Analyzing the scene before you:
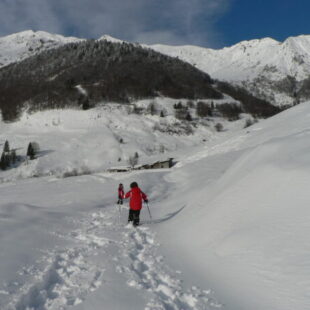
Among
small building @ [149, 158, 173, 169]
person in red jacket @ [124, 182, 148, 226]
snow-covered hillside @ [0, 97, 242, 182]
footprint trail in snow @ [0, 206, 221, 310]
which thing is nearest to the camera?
footprint trail in snow @ [0, 206, 221, 310]

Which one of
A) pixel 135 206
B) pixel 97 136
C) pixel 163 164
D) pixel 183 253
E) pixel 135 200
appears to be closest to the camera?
pixel 183 253

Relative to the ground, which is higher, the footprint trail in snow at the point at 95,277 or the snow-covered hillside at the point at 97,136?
the snow-covered hillside at the point at 97,136

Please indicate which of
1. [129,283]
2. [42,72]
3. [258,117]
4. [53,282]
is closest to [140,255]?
[129,283]

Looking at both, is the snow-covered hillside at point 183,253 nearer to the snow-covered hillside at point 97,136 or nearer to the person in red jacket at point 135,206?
the person in red jacket at point 135,206

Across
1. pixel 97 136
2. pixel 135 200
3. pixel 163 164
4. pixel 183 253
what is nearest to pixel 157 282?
pixel 183 253

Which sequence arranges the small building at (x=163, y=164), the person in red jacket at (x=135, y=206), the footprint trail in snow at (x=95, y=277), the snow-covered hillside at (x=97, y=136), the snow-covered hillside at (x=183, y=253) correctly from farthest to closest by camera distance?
the snow-covered hillside at (x=97, y=136), the small building at (x=163, y=164), the person in red jacket at (x=135, y=206), the snow-covered hillside at (x=183, y=253), the footprint trail in snow at (x=95, y=277)

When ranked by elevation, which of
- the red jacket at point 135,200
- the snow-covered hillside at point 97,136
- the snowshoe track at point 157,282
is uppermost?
the snow-covered hillside at point 97,136

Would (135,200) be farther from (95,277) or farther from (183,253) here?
(95,277)

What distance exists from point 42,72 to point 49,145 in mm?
118207

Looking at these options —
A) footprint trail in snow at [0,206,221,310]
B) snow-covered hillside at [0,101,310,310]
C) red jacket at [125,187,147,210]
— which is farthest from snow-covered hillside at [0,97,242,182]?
footprint trail in snow at [0,206,221,310]

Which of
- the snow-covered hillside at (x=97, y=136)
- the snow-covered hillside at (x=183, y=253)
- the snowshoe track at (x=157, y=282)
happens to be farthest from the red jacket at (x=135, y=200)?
the snow-covered hillside at (x=97, y=136)

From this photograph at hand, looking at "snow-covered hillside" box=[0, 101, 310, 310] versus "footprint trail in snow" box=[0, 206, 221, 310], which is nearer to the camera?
"footprint trail in snow" box=[0, 206, 221, 310]

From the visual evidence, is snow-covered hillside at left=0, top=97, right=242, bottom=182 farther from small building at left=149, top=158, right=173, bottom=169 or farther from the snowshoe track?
the snowshoe track

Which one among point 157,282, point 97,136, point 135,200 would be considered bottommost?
point 157,282
